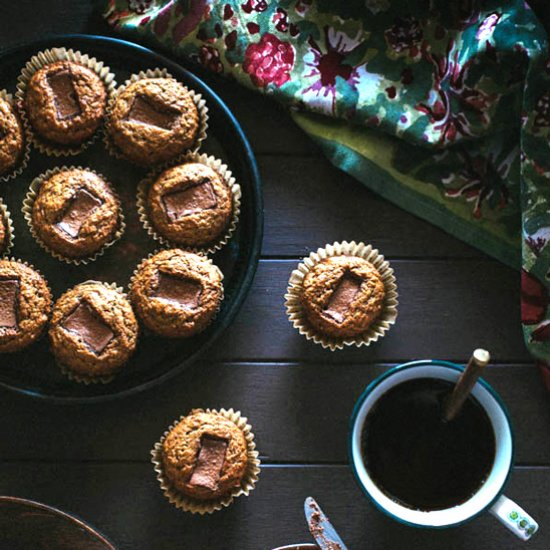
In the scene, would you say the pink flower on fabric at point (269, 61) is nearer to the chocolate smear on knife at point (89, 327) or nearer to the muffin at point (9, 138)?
the muffin at point (9, 138)

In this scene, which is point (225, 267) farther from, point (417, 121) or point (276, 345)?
point (417, 121)

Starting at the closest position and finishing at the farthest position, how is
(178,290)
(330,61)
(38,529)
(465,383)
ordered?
1. (465,383)
2. (38,529)
3. (178,290)
4. (330,61)

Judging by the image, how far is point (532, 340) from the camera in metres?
1.83

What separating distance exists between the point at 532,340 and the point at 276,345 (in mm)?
517

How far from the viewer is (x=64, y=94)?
5.88 feet

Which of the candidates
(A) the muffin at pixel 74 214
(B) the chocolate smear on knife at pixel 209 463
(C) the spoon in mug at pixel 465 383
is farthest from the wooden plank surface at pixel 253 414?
(A) the muffin at pixel 74 214

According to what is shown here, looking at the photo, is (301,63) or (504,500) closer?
(504,500)

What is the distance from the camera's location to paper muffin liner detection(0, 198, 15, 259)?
5.90 ft

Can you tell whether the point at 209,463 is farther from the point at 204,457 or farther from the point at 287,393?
the point at 287,393

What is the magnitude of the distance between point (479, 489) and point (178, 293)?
2.23 ft

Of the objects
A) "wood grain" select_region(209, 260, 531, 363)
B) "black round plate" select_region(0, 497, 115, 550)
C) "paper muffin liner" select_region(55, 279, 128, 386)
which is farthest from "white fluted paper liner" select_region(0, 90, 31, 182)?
"black round plate" select_region(0, 497, 115, 550)

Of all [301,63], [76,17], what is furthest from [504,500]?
[76,17]

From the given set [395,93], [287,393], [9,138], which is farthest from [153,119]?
[287,393]

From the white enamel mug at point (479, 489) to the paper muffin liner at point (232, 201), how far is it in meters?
0.42
